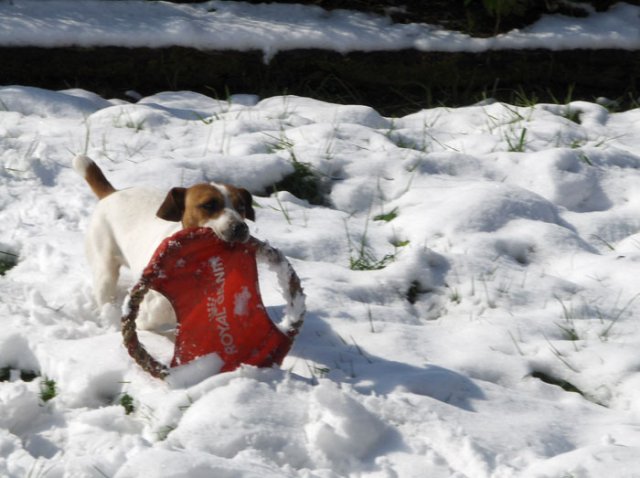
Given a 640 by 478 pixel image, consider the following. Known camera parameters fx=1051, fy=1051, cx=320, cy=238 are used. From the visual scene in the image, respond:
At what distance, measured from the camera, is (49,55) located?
596cm

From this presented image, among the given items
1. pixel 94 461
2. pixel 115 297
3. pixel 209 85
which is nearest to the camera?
pixel 94 461

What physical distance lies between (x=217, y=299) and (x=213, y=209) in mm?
297

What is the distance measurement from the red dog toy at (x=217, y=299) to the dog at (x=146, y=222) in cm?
9

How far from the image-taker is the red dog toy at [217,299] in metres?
3.23

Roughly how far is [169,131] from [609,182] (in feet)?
7.03

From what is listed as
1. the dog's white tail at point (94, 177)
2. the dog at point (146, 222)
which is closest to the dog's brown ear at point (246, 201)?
the dog at point (146, 222)

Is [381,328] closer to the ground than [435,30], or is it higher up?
closer to the ground

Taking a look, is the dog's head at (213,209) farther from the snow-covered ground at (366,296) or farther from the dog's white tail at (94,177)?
the dog's white tail at (94,177)

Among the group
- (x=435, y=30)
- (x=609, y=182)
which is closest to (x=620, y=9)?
(x=435, y=30)

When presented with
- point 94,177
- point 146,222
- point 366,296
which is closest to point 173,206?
point 146,222

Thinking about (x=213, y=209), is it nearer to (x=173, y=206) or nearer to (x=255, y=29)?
(x=173, y=206)

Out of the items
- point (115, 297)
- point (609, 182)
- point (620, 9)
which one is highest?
point (620, 9)

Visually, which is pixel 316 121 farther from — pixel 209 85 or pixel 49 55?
pixel 49 55

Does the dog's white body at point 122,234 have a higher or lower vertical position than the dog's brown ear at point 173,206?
lower
